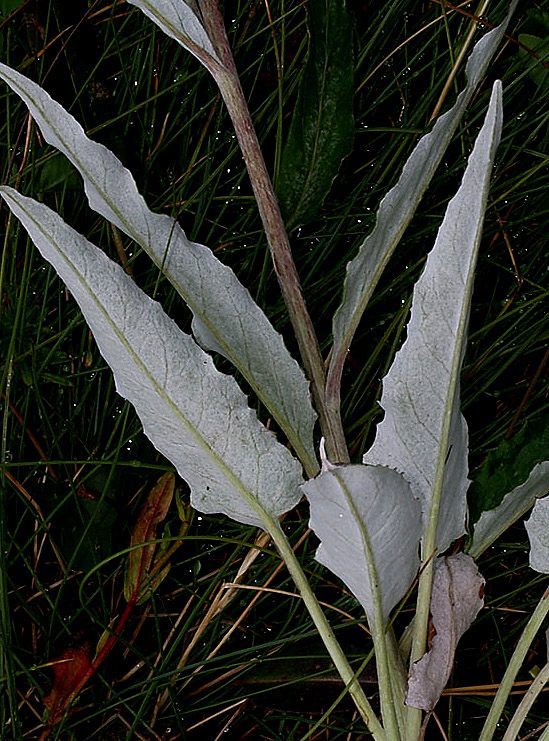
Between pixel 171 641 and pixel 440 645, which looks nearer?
pixel 440 645

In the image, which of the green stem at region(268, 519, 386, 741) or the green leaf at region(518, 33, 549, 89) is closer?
the green stem at region(268, 519, 386, 741)

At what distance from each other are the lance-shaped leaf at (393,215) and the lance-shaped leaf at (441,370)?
0.15ft

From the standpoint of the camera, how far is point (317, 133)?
39cm

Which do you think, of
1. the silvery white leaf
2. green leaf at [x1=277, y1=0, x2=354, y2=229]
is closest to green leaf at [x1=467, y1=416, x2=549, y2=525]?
the silvery white leaf

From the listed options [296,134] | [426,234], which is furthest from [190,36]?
[426,234]

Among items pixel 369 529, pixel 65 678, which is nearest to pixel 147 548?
pixel 65 678

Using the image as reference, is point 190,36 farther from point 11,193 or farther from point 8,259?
point 8,259

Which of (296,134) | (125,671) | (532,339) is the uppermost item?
(296,134)

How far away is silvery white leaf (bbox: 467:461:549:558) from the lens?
34cm

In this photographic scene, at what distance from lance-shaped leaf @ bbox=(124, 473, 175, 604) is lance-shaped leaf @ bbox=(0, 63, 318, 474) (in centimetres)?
13

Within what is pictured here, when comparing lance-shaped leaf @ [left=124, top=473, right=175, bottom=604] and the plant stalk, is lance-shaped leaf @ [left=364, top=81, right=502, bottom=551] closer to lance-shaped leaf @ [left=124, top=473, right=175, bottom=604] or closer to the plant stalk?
the plant stalk

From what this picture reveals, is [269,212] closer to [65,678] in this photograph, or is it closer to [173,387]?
[173,387]

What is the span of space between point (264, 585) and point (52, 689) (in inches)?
4.7

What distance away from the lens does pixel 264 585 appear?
1.46 feet
